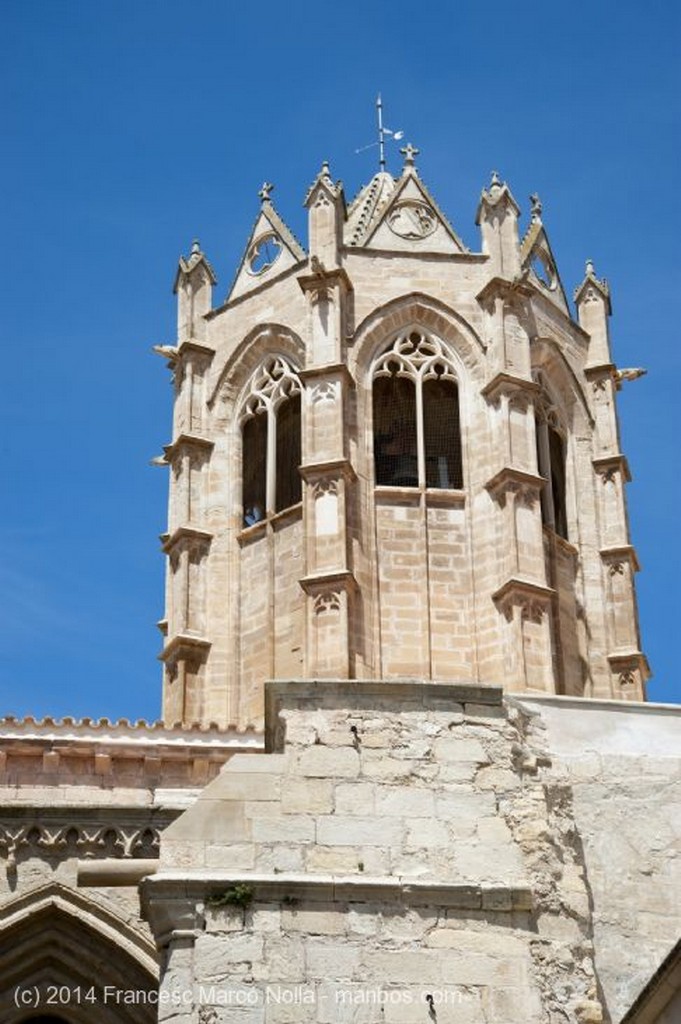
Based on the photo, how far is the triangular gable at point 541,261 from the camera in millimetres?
26938

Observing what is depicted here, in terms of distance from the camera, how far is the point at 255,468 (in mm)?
25797

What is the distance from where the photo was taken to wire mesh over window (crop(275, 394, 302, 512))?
2486cm

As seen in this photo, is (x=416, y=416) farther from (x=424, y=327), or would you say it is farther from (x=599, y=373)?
(x=599, y=373)

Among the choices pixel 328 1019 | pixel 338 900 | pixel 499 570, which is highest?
pixel 499 570

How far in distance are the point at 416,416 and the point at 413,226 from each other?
11.7ft

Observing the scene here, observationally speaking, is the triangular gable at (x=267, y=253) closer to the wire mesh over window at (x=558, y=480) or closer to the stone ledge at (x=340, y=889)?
the wire mesh over window at (x=558, y=480)

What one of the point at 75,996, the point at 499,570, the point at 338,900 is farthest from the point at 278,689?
the point at 499,570

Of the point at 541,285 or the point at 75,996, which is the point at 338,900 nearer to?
the point at 75,996

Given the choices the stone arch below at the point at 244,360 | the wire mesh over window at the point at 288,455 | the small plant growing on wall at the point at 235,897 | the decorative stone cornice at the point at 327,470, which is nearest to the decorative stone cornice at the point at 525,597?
the decorative stone cornice at the point at 327,470

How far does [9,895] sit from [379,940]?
626 centimetres

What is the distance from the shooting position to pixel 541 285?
27.0 metres

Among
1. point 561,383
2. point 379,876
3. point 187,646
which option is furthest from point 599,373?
point 379,876

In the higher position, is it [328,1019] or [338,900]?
[338,900]

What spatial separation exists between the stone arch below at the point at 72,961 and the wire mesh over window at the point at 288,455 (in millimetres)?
10930
